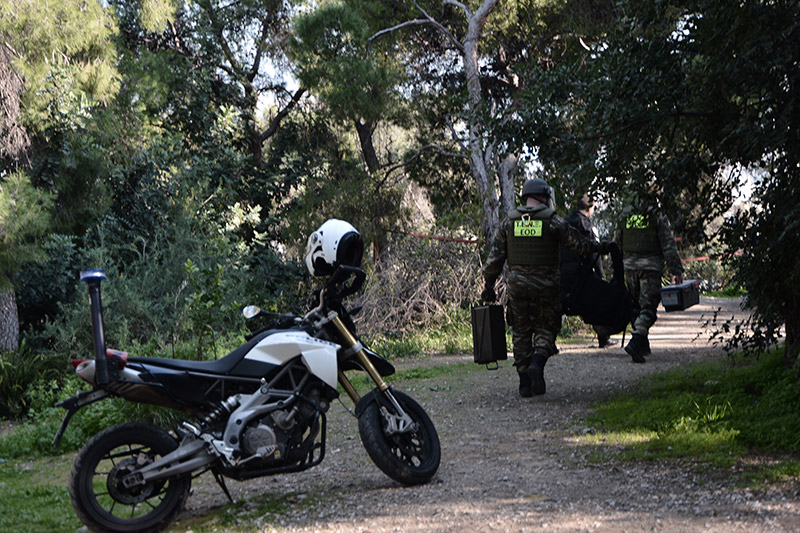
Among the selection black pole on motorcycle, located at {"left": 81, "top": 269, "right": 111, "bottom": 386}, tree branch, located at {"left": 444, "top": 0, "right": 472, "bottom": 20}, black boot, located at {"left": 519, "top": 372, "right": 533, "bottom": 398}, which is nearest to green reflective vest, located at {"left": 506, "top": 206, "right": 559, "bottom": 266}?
black boot, located at {"left": 519, "top": 372, "right": 533, "bottom": 398}

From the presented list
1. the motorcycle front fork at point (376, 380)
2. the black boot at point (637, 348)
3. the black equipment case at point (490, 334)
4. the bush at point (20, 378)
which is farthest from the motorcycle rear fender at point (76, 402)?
the black boot at point (637, 348)

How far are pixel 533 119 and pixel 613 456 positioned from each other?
319 centimetres

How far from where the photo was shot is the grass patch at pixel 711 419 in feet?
18.1

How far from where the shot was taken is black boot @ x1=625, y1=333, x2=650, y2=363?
33.0ft

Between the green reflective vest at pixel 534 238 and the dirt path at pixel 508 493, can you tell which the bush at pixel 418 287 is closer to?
the green reflective vest at pixel 534 238

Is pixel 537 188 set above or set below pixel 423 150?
below

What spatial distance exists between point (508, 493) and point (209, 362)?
6.34 ft

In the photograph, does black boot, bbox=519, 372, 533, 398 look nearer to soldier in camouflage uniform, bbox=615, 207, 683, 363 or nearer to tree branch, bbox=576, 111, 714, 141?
soldier in camouflage uniform, bbox=615, 207, 683, 363

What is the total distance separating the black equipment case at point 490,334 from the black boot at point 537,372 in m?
0.29

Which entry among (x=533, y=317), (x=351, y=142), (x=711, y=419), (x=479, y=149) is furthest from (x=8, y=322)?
(x=351, y=142)

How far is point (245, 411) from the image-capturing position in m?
4.63

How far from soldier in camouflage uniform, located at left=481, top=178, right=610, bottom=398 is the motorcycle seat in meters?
3.71

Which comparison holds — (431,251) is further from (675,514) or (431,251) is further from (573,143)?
(675,514)

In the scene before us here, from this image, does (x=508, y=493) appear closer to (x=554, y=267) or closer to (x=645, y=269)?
(x=554, y=267)
